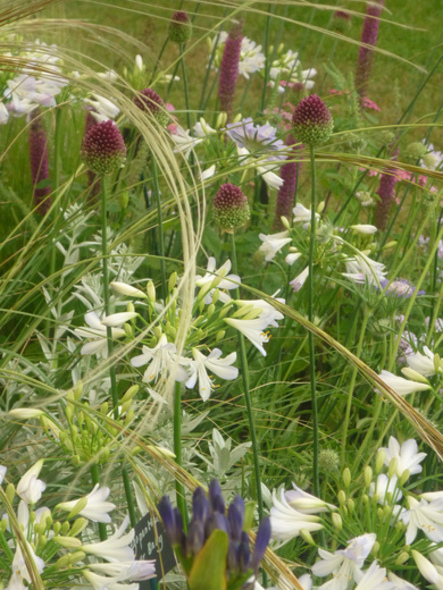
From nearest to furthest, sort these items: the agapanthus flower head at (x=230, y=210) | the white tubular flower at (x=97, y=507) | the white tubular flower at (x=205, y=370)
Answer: the white tubular flower at (x=97, y=507)
the white tubular flower at (x=205, y=370)
the agapanthus flower head at (x=230, y=210)

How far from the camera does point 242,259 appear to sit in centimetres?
210

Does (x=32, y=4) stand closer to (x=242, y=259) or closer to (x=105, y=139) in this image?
(x=105, y=139)

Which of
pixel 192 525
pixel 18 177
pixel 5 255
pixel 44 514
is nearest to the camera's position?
pixel 192 525

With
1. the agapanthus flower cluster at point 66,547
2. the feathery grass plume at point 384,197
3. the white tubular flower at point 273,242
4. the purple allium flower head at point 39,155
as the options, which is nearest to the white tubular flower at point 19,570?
the agapanthus flower cluster at point 66,547

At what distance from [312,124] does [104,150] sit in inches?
11.5

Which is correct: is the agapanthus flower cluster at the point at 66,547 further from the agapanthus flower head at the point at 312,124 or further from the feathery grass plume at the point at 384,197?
the feathery grass plume at the point at 384,197

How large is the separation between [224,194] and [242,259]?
96cm

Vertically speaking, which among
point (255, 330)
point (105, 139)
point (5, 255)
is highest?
point (105, 139)

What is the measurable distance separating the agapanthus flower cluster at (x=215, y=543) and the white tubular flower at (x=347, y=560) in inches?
10.9

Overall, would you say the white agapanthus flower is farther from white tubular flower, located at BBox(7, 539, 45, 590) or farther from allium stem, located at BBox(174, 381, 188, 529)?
white tubular flower, located at BBox(7, 539, 45, 590)

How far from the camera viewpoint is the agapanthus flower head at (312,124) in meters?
1.07

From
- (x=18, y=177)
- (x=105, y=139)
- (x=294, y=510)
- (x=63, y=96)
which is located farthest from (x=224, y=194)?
(x=18, y=177)

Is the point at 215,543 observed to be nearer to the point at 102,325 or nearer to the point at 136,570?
the point at 136,570

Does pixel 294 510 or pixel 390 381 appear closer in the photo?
pixel 294 510
